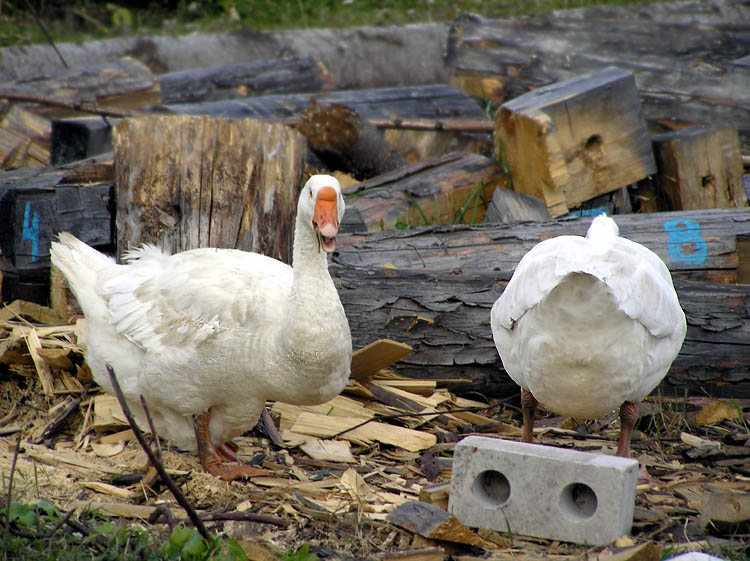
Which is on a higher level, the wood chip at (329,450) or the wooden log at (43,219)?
the wooden log at (43,219)

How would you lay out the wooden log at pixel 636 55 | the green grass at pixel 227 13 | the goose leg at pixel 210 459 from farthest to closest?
the green grass at pixel 227 13
the wooden log at pixel 636 55
the goose leg at pixel 210 459

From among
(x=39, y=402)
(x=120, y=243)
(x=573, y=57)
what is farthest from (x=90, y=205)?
(x=573, y=57)

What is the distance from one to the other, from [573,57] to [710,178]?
2.45 metres

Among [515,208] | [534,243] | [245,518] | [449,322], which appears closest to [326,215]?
[245,518]

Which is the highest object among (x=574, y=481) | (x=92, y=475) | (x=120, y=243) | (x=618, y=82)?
(x=618, y=82)

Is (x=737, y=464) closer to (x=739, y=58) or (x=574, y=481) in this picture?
(x=574, y=481)

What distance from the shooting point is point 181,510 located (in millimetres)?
3828

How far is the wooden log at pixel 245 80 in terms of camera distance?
28.5 ft

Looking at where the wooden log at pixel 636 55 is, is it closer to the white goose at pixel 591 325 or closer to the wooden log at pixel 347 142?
the wooden log at pixel 347 142

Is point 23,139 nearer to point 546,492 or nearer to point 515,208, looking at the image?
point 515,208

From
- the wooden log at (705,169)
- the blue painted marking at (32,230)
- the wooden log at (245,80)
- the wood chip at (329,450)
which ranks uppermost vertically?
the wooden log at (245,80)

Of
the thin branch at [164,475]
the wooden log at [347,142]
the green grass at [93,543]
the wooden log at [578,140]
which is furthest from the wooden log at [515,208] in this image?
the thin branch at [164,475]

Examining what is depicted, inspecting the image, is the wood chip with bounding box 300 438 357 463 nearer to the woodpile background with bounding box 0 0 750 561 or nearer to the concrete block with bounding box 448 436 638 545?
the woodpile background with bounding box 0 0 750 561

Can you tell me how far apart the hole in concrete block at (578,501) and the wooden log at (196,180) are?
2.41 meters
